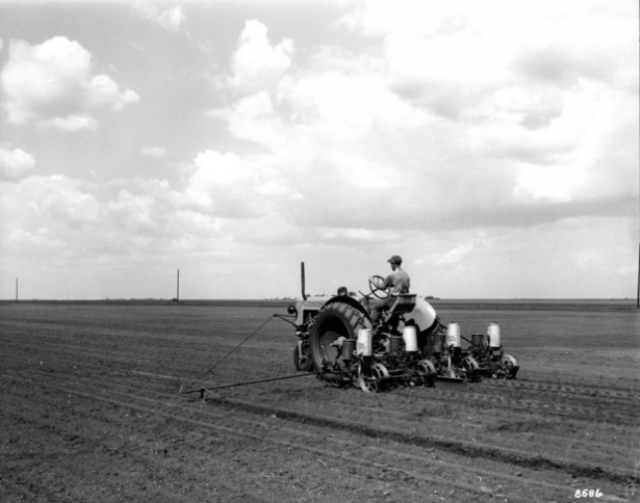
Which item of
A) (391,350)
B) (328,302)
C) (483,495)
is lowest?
(483,495)

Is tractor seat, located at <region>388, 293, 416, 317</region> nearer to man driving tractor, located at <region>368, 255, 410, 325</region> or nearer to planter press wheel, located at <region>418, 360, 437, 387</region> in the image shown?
man driving tractor, located at <region>368, 255, 410, 325</region>

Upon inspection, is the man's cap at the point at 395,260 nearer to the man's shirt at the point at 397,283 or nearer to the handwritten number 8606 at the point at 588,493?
the man's shirt at the point at 397,283

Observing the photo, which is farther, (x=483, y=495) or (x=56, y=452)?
(x=56, y=452)

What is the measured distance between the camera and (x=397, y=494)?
4.96m

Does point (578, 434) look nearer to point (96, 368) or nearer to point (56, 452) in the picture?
point (56, 452)

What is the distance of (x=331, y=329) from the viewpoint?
36.1 feet

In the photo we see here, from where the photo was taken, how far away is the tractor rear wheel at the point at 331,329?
33.5ft

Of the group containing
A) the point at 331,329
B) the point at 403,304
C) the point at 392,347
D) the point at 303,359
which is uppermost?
the point at 403,304

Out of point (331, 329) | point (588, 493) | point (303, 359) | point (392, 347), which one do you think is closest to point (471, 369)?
point (392, 347)

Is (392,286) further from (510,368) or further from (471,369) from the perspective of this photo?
(510,368)

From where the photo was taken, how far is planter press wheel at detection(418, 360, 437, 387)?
383 inches

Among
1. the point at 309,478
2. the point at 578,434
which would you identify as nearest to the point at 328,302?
the point at 578,434

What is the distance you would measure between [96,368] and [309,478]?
8301 mm

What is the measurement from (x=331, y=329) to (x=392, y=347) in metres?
1.45
